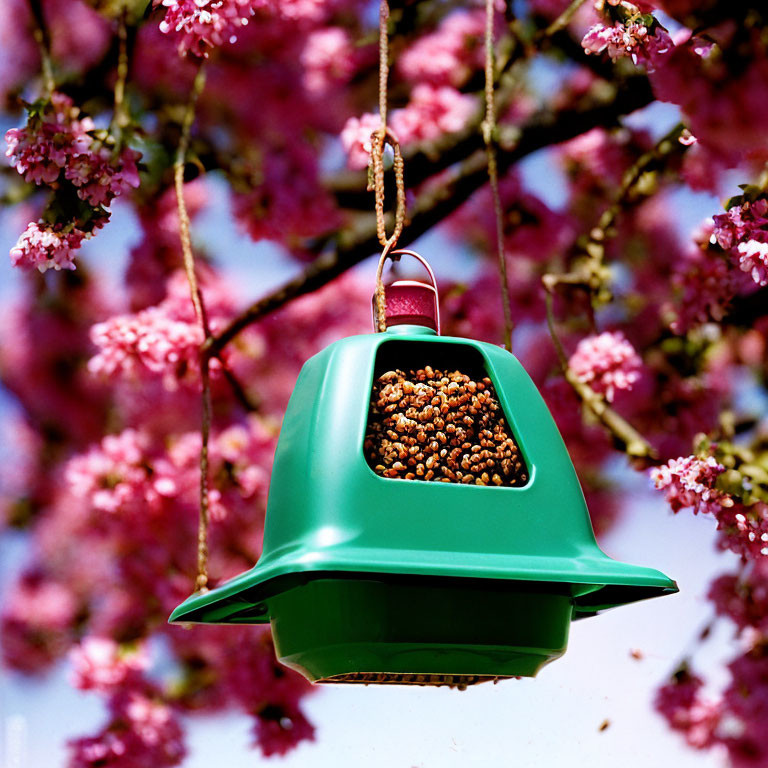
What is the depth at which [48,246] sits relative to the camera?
58.1 inches

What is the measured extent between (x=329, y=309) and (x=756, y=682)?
1.67 metres

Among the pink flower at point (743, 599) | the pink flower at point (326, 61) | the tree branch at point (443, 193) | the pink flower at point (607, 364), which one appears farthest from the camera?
the pink flower at point (326, 61)

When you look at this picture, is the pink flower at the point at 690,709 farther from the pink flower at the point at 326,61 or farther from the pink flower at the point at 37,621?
the pink flower at the point at 326,61

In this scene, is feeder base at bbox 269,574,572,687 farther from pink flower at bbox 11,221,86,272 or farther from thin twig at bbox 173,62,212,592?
pink flower at bbox 11,221,86,272

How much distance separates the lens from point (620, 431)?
232 cm

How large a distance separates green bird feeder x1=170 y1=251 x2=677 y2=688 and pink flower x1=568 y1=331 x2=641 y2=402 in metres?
1.29

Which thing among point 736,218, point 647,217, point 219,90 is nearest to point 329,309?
point 219,90

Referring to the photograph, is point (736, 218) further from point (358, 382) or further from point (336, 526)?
point (336, 526)

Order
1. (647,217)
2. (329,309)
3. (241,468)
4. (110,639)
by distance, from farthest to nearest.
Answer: (647,217) → (329,309) → (110,639) → (241,468)

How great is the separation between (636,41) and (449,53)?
180 centimetres

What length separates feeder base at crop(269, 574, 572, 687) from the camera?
114 centimetres

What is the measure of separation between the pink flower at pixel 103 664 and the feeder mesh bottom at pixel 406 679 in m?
1.97

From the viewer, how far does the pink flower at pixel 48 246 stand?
1478 millimetres

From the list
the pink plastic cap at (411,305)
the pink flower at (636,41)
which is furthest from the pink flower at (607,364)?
the pink plastic cap at (411,305)
